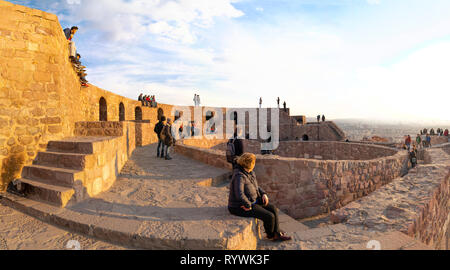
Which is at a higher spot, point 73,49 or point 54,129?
point 73,49

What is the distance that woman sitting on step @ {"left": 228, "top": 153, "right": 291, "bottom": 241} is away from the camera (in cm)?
315

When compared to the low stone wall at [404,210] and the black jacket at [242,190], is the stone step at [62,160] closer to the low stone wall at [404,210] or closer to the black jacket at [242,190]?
the black jacket at [242,190]

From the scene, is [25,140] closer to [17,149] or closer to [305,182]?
[17,149]

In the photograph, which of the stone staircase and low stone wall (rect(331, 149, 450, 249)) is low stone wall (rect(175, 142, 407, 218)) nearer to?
low stone wall (rect(331, 149, 450, 249))

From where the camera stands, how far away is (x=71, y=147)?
4.59 meters

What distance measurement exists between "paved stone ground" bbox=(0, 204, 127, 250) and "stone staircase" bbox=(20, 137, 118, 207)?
1.44 ft

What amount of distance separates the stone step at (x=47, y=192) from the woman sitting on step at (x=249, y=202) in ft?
8.46

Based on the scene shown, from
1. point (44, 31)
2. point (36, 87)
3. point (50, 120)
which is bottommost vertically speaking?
point (50, 120)

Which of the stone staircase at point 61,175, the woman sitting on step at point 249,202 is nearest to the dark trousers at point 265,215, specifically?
the woman sitting on step at point 249,202

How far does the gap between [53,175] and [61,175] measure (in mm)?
283

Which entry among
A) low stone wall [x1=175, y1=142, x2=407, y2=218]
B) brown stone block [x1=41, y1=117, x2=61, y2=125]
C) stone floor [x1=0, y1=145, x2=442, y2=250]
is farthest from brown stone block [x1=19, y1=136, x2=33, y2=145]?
low stone wall [x1=175, y1=142, x2=407, y2=218]

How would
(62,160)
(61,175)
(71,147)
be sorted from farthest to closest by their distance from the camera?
→ (71,147) → (62,160) → (61,175)
